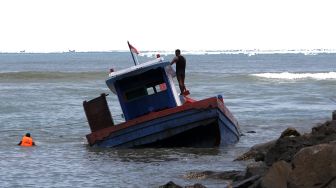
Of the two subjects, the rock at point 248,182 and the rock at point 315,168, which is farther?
the rock at point 248,182

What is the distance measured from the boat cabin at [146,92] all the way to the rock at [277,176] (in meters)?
8.33

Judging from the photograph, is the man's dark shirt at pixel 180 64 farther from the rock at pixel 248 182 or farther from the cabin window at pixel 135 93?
the rock at pixel 248 182

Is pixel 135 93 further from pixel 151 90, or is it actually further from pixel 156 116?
pixel 156 116

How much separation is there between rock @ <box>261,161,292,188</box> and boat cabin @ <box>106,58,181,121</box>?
8.33 metres

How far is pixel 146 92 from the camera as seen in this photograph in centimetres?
1723

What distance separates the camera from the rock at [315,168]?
→ 8.59m

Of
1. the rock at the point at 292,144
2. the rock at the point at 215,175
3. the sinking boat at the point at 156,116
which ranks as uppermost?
the sinking boat at the point at 156,116

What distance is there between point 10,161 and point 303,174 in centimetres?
841

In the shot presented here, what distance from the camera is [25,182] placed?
12516 millimetres

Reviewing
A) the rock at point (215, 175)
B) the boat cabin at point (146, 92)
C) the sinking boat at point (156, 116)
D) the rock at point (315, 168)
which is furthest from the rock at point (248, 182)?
the boat cabin at point (146, 92)

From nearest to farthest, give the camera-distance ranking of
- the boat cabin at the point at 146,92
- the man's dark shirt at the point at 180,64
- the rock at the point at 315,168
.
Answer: the rock at the point at 315,168 → the boat cabin at the point at 146,92 → the man's dark shirt at the point at 180,64

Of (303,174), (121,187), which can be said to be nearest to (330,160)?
(303,174)

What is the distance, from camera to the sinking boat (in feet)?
52.3

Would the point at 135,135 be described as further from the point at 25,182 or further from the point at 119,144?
the point at 25,182
